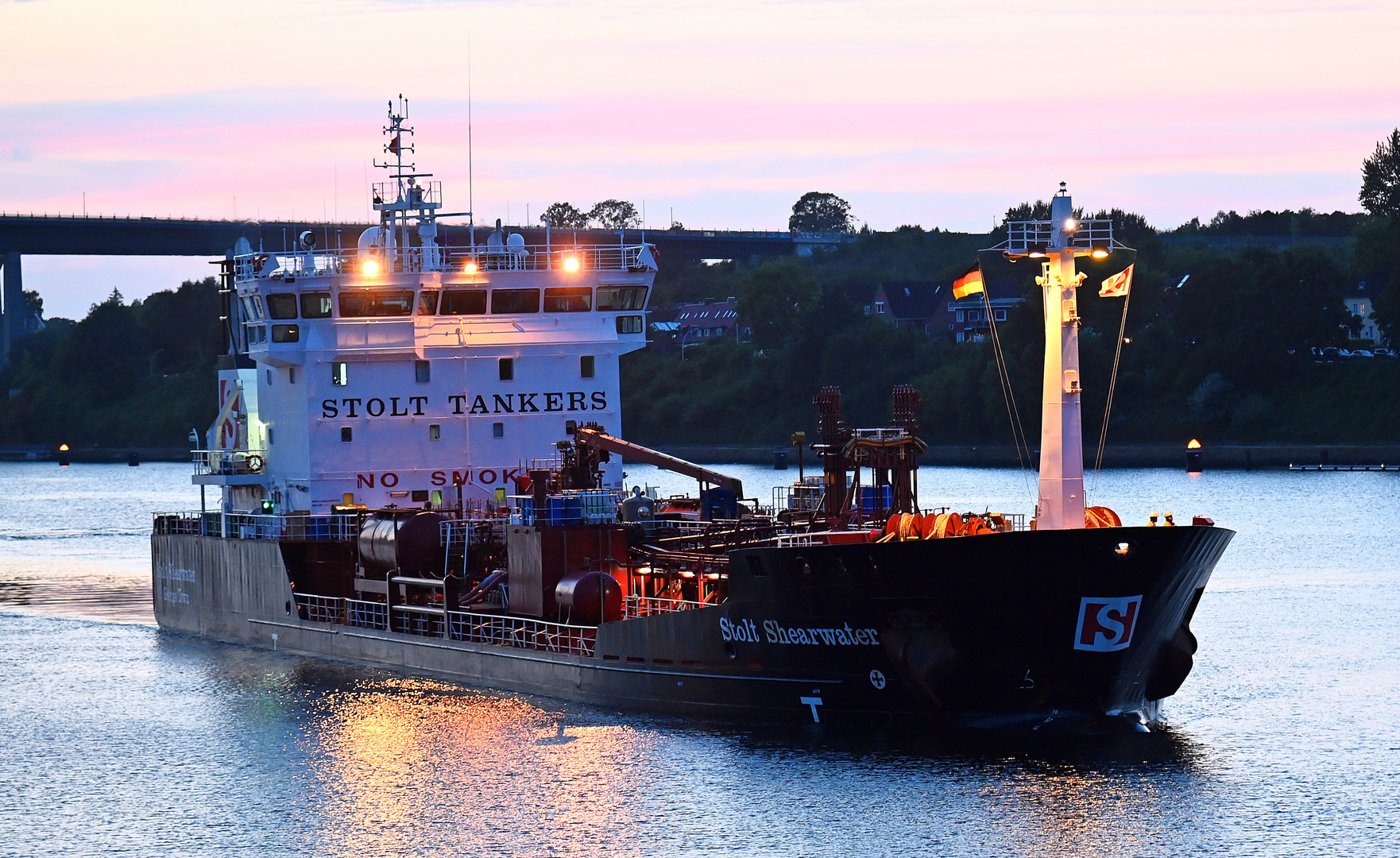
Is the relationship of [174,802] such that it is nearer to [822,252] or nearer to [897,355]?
[897,355]

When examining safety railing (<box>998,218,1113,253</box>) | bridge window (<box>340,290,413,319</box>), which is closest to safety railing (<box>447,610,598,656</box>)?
bridge window (<box>340,290,413,319</box>)

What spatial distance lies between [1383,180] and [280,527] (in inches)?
3736

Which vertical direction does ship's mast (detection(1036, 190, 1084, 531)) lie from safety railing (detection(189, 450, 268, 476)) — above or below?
above

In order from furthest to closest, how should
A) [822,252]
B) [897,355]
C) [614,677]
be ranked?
[822,252] < [897,355] < [614,677]

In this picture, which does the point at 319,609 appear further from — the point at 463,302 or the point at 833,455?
the point at 833,455

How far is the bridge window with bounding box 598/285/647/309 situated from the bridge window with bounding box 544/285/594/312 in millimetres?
253

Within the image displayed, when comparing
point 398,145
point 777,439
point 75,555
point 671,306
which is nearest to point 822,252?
point 671,306

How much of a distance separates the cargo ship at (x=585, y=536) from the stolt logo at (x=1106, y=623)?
0.03 meters

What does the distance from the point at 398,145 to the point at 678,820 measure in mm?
22168

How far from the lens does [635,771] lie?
1069 inches

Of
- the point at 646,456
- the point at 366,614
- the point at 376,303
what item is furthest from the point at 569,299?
the point at 366,614

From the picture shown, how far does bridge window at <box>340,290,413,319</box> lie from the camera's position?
127 feet

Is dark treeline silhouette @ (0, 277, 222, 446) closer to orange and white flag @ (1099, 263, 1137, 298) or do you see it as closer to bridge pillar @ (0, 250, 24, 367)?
bridge pillar @ (0, 250, 24, 367)

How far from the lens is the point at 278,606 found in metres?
40.0
